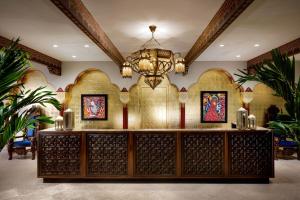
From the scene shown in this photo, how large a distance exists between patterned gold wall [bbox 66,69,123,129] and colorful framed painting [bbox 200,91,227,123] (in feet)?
9.30

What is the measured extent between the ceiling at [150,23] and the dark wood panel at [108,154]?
6.43 feet

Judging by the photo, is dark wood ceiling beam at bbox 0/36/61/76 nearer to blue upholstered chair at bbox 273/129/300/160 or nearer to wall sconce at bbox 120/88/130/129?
wall sconce at bbox 120/88/130/129

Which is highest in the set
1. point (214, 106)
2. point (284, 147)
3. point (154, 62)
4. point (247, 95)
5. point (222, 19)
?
point (222, 19)

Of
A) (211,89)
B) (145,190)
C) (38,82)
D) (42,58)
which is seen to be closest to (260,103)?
(211,89)

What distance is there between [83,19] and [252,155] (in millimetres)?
3683

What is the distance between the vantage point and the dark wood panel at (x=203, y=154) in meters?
4.34

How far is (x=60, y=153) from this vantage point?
4.36 meters

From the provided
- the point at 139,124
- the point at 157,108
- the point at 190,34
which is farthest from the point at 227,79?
the point at 190,34

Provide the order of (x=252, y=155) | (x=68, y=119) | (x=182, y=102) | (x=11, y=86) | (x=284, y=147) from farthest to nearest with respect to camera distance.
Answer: (x=182, y=102), (x=284, y=147), (x=68, y=119), (x=252, y=155), (x=11, y=86)

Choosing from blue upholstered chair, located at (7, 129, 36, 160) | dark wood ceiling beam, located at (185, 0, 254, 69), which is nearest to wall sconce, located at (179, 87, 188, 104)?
dark wood ceiling beam, located at (185, 0, 254, 69)

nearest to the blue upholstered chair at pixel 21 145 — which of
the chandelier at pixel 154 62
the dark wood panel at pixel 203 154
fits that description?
the chandelier at pixel 154 62

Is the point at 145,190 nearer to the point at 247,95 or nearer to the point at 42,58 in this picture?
the point at 42,58

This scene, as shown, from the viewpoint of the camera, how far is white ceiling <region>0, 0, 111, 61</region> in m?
3.09

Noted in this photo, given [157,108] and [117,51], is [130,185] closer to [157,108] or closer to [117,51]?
[117,51]
